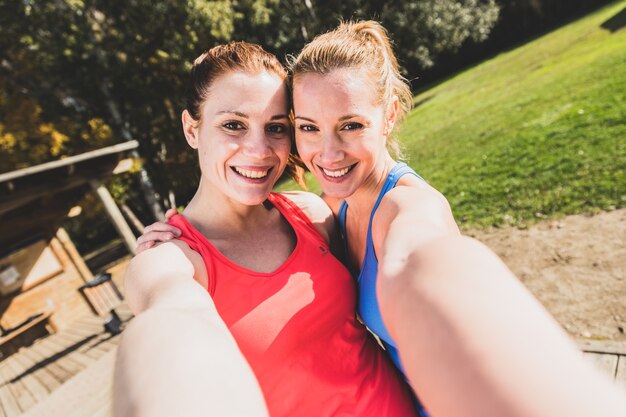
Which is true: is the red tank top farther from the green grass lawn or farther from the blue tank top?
the green grass lawn

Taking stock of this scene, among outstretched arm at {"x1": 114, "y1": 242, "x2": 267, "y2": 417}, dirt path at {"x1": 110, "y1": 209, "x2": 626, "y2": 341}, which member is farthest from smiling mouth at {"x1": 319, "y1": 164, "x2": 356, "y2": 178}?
dirt path at {"x1": 110, "y1": 209, "x2": 626, "y2": 341}

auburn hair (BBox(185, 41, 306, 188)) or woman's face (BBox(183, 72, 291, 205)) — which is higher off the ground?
auburn hair (BBox(185, 41, 306, 188))

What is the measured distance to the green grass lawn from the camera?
4863 millimetres

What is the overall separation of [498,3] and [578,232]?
29.9m

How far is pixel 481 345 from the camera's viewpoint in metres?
0.61

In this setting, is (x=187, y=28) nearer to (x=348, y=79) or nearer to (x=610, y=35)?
(x=348, y=79)

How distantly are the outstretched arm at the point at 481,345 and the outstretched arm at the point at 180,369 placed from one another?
0.37 m

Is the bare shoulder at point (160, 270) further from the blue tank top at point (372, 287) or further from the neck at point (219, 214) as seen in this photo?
the blue tank top at point (372, 287)

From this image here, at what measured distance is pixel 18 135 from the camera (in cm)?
1108

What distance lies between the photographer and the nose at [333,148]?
1.65 metres

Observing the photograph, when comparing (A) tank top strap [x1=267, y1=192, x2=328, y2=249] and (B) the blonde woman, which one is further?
(A) tank top strap [x1=267, y1=192, x2=328, y2=249]

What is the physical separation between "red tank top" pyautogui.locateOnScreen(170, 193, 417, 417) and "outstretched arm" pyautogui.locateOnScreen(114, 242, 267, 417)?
12.6 inches

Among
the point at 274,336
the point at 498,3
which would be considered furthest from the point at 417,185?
the point at 498,3

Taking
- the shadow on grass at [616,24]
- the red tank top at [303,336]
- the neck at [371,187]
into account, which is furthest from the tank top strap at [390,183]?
the shadow on grass at [616,24]
